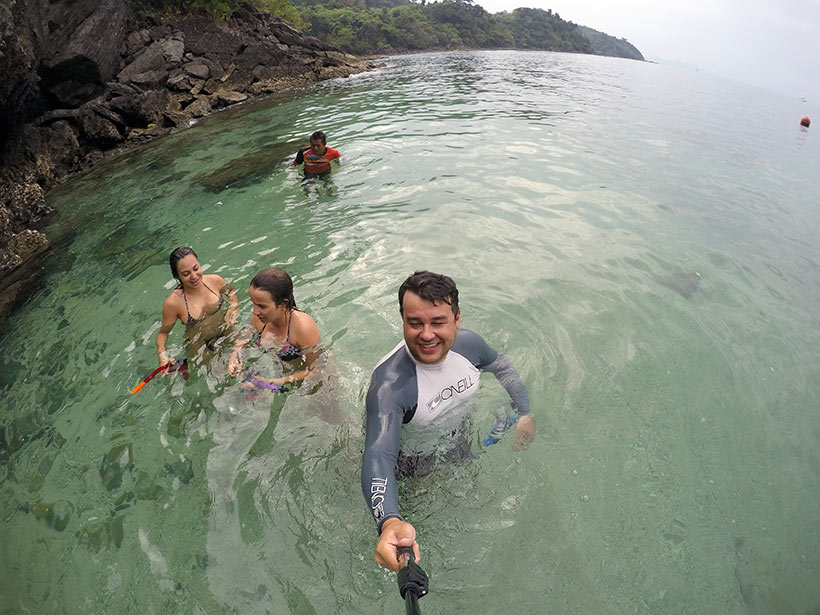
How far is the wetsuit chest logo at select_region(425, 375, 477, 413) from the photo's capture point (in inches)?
115

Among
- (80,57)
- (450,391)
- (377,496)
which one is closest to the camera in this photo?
(377,496)

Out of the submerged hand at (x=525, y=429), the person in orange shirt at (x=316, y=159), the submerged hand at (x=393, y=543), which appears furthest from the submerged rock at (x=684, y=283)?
the person in orange shirt at (x=316, y=159)

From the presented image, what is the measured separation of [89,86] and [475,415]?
19592mm

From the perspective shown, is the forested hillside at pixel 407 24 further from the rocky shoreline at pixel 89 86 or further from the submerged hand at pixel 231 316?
the submerged hand at pixel 231 316

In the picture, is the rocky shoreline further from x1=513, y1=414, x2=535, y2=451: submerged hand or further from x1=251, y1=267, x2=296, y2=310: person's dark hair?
x1=513, y1=414, x2=535, y2=451: submerged hand

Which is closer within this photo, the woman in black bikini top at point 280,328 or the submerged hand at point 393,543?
the submerged hand at point 393,543

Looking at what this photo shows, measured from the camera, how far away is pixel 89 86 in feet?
52.2

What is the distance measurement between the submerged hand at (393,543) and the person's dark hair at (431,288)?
1.13 meters

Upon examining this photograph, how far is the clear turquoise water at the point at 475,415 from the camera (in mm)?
3049

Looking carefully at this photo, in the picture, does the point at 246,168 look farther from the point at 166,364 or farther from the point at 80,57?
the point at 80,57

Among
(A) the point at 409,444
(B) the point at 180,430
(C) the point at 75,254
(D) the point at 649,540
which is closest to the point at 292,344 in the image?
(B) the point at 180,430

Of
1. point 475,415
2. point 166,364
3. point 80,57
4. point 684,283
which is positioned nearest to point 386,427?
point 475,415

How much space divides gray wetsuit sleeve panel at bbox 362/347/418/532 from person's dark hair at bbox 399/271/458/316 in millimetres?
532

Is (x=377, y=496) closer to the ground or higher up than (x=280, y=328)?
higher up
